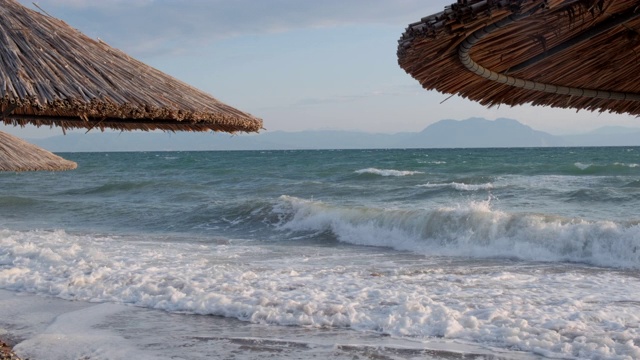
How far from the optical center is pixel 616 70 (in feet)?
8.84

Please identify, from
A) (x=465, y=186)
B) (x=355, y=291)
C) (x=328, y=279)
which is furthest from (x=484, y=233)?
(x=465, y=186)

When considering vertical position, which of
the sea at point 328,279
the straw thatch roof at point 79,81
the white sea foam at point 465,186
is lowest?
the sea at point 328,279

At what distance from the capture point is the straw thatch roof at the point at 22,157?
6.93m

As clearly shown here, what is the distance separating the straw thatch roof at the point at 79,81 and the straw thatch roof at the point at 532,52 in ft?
4.68

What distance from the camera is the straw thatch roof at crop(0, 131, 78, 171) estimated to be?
6.93 m

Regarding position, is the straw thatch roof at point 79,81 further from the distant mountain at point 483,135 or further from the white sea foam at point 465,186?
the distant mountain at point 483,135

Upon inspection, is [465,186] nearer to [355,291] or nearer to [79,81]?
[355,291]

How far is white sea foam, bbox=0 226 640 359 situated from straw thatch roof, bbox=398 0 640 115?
9.61 feet

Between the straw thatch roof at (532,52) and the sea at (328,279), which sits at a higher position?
the straw thatch roof at (532,52)

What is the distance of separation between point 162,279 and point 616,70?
6064 millimetres

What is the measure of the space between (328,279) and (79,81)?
5149mm

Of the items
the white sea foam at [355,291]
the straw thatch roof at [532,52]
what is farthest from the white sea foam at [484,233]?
the straw thatch roof at [532,52]

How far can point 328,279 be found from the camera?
7957 millimetres

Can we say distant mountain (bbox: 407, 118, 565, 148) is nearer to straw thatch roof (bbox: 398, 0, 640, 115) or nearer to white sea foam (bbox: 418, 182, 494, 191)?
white sea foam (bbox: 418, 182, 494, 191)
